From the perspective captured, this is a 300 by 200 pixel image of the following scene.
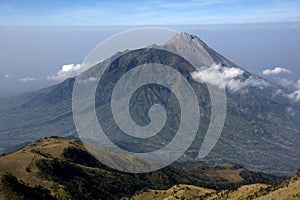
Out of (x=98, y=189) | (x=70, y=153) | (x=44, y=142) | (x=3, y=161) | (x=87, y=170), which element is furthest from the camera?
(x=44, y=142)

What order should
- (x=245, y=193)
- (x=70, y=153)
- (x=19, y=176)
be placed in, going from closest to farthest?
(x=245, y=193) < (x=19, y=176) < (x=70, y=153)

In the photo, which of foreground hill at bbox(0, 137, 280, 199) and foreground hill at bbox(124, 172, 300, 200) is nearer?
foreground hill at bbox(124, 172, 300, 200)

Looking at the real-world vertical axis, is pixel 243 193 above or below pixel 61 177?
above

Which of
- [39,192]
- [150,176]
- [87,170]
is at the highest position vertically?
[39,192]

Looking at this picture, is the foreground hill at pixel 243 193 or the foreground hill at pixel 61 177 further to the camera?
the foreground hill at pixel 61 177

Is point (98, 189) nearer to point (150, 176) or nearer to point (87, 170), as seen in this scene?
point (87, 170)

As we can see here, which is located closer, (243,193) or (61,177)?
(243,193)

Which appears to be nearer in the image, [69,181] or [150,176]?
[69,181]

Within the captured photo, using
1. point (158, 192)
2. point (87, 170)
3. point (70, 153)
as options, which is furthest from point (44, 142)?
point (158, 192)
